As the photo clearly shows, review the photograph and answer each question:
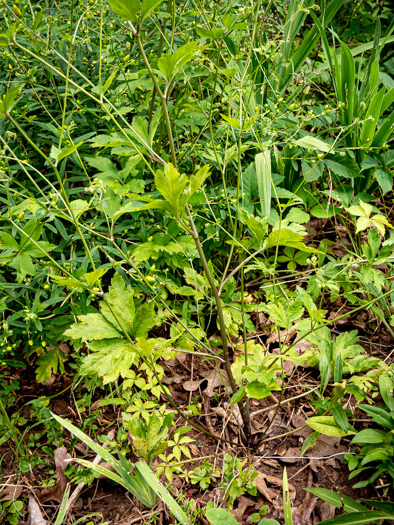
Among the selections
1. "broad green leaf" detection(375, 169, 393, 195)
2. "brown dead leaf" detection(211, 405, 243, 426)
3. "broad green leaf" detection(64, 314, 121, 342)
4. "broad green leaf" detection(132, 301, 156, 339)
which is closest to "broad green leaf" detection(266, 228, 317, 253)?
"broad green leaf" detection(132, 301, 156, 339)

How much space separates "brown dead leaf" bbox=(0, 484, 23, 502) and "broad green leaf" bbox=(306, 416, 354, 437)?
0.90 m

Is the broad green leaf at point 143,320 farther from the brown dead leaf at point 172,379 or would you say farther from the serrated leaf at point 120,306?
the brown dead leaf at point 172,379

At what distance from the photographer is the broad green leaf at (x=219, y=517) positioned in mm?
1047

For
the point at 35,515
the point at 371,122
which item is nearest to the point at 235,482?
the point at 35,515

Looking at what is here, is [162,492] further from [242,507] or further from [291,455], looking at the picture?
[291,455]

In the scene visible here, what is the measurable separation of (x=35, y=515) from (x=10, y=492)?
13 centimetres

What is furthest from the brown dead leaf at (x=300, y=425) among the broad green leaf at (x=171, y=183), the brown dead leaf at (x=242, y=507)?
the broad green leaf at (x=171, y=183)

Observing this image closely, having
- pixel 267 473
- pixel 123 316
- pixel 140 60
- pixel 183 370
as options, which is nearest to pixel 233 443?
pixel 267 473

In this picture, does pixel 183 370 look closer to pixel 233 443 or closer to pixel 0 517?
pixel 233 443

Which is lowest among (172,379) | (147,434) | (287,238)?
(172,379)

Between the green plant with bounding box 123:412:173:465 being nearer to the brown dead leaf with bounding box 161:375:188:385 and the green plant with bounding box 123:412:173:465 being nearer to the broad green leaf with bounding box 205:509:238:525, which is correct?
the broad green leaf with bounding box 205:509:238:525

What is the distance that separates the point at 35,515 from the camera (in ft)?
4.01

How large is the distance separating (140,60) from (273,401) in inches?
58.5

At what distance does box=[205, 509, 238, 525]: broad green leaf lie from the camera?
1047mm
